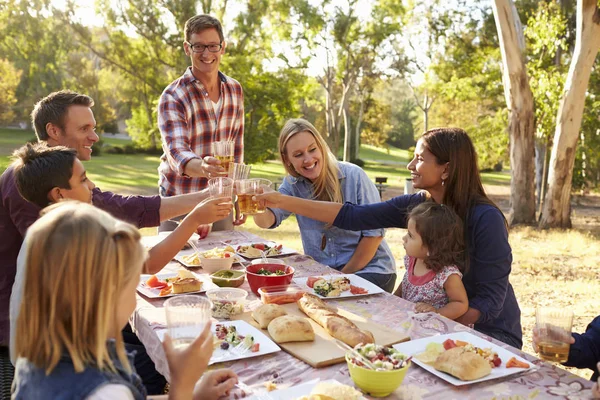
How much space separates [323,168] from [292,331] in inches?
81.0

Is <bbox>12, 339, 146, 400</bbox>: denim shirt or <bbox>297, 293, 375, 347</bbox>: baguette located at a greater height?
<bbox>12, 339, 146, 400</bbox>: denim shirt

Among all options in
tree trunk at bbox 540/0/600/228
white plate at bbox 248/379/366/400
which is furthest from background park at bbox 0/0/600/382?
white plate at bbox 248/379/366/400

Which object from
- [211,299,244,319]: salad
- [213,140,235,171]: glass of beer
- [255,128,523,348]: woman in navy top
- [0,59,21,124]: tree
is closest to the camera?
[211,299,244,319]: salad

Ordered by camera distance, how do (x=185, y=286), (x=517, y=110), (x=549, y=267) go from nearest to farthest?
(x=185, y=286) → (x=549, y=267) → (x=517, y=110)

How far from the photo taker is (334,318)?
7.91 feet

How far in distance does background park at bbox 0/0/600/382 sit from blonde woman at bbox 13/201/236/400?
508cm

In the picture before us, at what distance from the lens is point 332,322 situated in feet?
7.80

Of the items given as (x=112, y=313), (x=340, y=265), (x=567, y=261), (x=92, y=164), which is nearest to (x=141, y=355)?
(x=340, y=265)

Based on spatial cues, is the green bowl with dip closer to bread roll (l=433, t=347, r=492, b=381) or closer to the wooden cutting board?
the wooden cutting board

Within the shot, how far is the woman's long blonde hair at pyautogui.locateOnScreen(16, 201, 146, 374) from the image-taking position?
4.57 feet

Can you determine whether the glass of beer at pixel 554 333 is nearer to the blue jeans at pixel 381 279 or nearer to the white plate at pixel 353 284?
the white plate at pixel 353 284

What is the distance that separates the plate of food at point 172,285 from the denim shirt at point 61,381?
1.40 m

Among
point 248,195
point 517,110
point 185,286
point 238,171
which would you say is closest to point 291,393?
point 185,286

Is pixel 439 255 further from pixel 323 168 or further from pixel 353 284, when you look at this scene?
pixel 323 168
